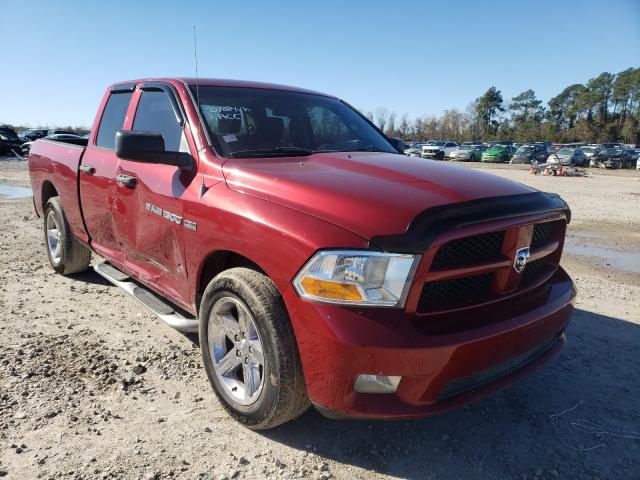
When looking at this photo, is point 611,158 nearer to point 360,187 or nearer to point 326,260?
point 360,187

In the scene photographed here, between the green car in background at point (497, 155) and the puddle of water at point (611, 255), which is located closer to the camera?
the puddle of water at point (611, 255)

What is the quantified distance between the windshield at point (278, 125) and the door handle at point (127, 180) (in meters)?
0.73

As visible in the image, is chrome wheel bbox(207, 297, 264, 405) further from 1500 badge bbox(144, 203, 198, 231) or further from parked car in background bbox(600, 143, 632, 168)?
parked car in background bbox(600, 143, 632, 168)

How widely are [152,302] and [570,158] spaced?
37.4 m

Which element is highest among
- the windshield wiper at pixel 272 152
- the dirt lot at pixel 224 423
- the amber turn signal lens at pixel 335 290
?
the windshield wiper at pixel 272 152

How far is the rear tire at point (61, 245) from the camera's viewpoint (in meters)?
4.98

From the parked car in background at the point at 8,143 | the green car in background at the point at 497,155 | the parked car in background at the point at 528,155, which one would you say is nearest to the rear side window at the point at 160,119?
the parked car in background at the point at 8,143

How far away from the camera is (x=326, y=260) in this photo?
2.13 metres

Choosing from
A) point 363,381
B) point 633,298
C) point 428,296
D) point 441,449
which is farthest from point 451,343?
point 633,298

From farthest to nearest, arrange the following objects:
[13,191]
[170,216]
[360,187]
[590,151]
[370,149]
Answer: [590,151]
[13,191]
[370,149]
[170,216]
[360,187]

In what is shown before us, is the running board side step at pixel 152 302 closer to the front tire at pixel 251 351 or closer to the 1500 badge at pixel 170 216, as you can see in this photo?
the front tire at pixel 251 351

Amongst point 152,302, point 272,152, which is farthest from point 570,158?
point 152,302

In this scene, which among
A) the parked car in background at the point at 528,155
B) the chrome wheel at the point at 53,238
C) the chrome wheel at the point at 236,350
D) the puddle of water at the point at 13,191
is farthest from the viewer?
the parked car in background at the point at 528,155

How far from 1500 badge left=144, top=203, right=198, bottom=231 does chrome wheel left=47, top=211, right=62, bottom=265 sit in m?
2.44
